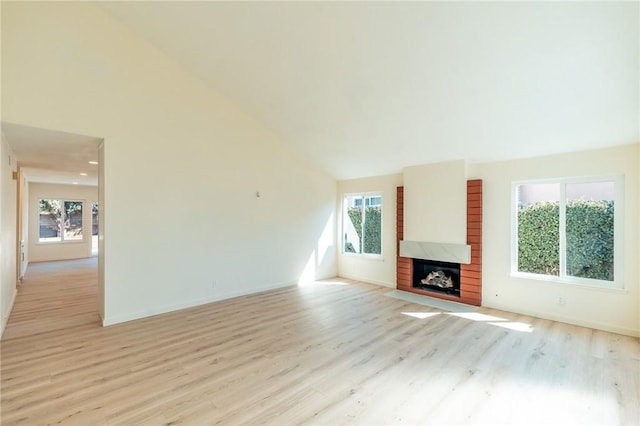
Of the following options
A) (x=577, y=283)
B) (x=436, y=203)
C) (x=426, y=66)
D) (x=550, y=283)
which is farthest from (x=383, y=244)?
(x=426, y=66)

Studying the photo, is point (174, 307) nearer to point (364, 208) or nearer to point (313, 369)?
point (313, 369)

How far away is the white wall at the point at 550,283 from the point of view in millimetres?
3596

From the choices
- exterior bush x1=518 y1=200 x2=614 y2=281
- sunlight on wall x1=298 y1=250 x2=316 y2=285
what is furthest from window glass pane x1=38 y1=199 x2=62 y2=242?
exterior bush x1=518 y1=200 x2=614 y2=281

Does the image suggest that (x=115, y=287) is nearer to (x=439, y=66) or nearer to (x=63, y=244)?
(x=439, y=66)

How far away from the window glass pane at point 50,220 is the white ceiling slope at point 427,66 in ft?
29.3

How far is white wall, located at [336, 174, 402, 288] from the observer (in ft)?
20.1

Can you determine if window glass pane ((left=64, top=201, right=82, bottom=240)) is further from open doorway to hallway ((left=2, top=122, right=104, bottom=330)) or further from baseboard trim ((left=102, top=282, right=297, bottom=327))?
baseboard trim ((left=102, top=282, right=297, bottom=327))

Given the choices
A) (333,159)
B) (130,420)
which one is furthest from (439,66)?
(130,420)

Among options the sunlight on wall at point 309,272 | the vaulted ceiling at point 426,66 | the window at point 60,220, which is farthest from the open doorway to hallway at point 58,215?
the sunlight on wall at point 309,272

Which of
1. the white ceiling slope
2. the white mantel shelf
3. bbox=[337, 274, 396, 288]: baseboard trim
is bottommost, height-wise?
bbox=[337, 274, 396, 288]: baseboard trim

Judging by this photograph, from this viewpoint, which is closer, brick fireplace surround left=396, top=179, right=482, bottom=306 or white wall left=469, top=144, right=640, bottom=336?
white wall left=469, top=144, right=640, bottom=336

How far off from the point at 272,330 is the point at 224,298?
1.73 meters

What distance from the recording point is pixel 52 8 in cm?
350

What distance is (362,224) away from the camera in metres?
6.85
